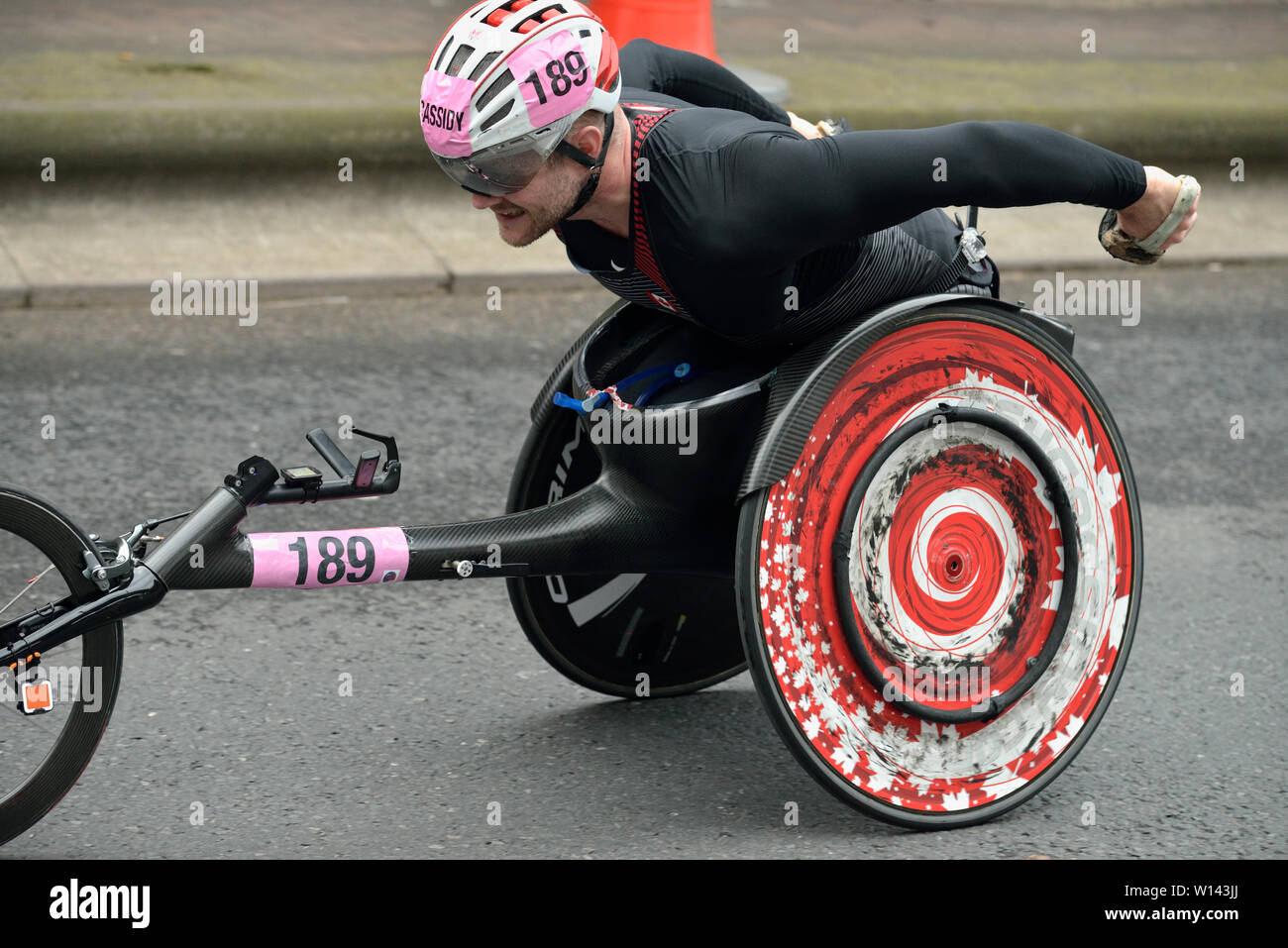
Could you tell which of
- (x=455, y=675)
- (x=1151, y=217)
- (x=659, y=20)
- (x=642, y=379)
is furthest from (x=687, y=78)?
(x=659, y=20)

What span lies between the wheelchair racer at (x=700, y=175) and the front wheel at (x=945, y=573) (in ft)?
0.89

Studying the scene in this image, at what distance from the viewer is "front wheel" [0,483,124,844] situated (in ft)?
10.2

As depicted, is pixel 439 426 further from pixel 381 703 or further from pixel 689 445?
pixel 689 445

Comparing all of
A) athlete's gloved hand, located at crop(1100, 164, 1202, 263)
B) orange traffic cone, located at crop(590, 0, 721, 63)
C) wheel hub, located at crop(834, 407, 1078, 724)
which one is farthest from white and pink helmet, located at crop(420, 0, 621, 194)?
orange traffic cone, located at crop(590, 0, 721, 63)

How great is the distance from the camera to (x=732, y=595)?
4004mm

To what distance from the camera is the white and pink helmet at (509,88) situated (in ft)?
10.0

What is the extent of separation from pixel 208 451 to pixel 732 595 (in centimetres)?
214

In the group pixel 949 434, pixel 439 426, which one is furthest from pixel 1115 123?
pixel 949 434

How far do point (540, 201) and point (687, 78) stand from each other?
80 cm

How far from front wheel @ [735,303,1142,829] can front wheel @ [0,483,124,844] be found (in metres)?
1.17

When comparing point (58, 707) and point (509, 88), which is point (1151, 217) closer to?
point (509, 88)

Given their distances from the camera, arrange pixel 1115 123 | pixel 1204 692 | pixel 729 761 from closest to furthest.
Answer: pixel 729 761 < pixel 1204 692 < pixel 1115 123

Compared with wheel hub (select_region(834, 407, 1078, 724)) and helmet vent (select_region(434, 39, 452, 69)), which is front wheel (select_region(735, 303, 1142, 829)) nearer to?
wheel hub (select_region(834, 407, 1078, 724))

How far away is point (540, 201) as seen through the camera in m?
3.20
